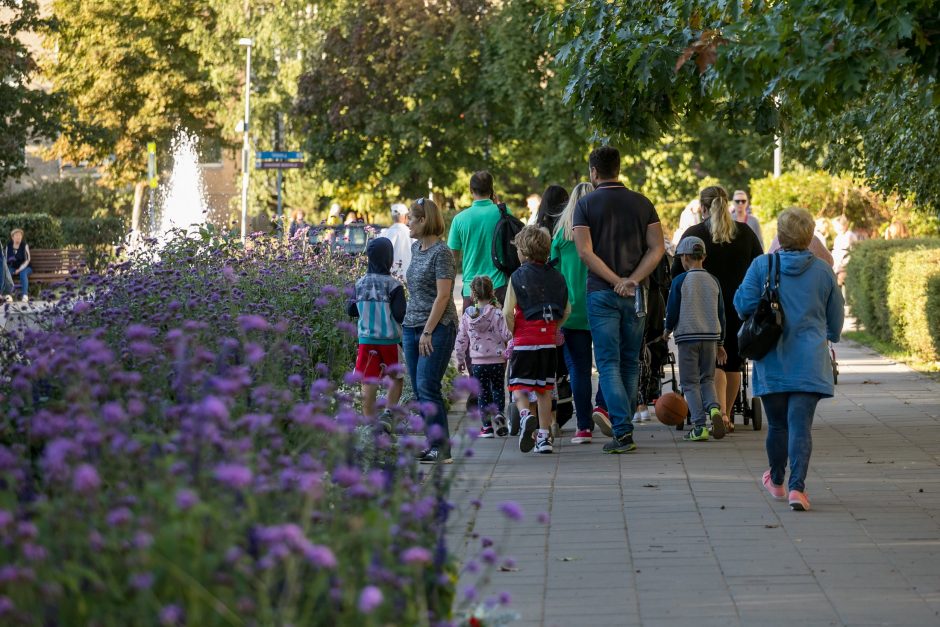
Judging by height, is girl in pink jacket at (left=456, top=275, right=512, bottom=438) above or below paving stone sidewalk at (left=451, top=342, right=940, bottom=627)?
above

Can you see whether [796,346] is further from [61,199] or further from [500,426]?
[61,199]

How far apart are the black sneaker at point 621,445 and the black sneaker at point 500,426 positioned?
1.16m

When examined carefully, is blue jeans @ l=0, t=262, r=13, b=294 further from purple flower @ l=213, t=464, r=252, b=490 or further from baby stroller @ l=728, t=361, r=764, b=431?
purple flower @ l=213, t=464, r=252, b=490

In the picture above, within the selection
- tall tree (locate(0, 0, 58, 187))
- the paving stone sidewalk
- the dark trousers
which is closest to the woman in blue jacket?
the paving stone sidewalk

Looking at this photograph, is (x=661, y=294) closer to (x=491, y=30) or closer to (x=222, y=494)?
(x=222, y=494)

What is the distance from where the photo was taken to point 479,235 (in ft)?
38.4

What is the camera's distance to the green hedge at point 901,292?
16594 mm

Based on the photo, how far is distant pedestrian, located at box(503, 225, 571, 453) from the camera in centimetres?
1020

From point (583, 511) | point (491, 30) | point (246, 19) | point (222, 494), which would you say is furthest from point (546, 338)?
point (246, 19)


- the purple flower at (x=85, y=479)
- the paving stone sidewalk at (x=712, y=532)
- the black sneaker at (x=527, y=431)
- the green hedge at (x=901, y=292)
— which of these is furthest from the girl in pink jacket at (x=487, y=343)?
the purple flower at (x=85, y=479)

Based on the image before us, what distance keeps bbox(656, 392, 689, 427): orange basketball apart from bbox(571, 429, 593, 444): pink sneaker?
52 centimetres

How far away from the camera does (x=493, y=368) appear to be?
1120cm

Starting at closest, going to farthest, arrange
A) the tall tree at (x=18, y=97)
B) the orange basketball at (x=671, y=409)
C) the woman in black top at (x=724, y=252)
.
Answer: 1. the orange basketball at (x=671, y=409)
2. the woman in black top at (x=724, y=252)
3. the tall tree at (x=18, y=97)

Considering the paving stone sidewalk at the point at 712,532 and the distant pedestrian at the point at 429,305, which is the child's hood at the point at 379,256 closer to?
the distant pedestrian at the point at 429,305
